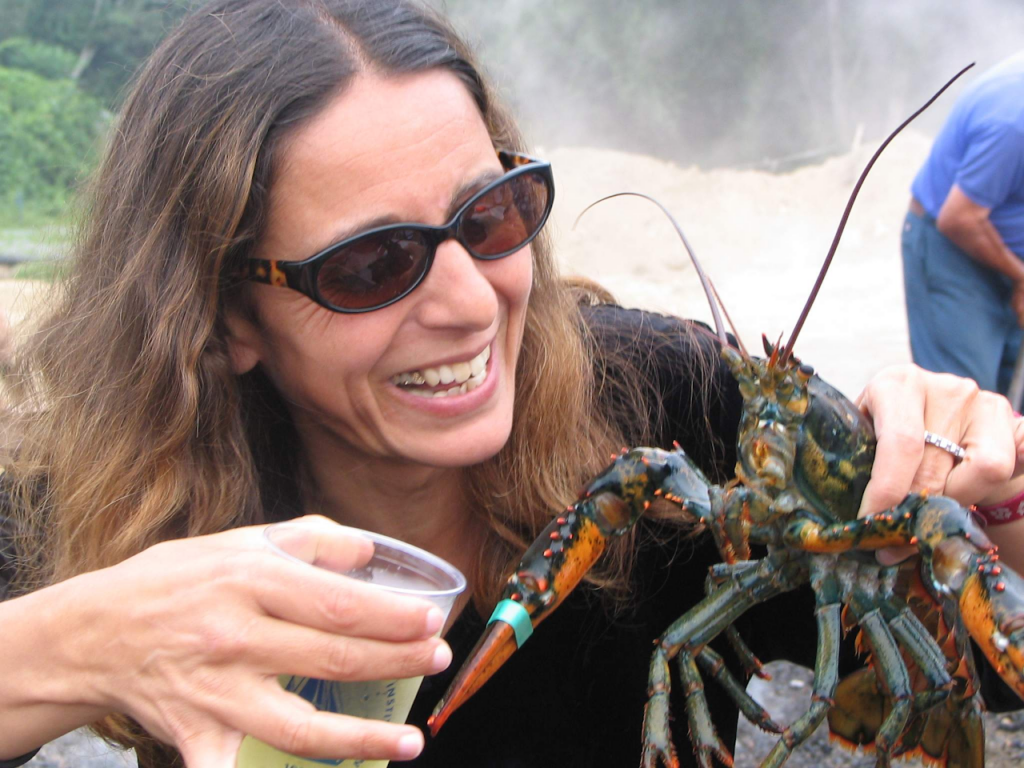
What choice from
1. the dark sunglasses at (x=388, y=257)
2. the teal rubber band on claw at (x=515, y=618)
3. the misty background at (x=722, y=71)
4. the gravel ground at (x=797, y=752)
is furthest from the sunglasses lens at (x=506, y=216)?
the misty background at (x=722, y=71)

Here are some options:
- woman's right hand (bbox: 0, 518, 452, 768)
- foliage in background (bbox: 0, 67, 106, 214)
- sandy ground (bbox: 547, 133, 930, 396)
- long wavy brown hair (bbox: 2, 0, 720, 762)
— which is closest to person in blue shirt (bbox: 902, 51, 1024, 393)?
long wavy brown hair (bbox: 2, 0, 720, 762)

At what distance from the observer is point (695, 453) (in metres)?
2.12

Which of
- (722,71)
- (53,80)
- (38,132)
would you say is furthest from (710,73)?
(38,132)

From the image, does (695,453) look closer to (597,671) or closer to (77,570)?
(597,671)

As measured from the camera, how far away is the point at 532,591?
1346 mm

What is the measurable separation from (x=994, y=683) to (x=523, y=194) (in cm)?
121

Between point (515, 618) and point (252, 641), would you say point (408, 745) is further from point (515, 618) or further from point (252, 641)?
point (515, 618)

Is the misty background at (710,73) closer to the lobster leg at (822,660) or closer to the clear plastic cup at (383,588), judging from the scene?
the lobster leg at (822,660)

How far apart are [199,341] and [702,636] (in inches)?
38.3

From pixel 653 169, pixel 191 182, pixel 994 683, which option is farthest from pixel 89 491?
pixel 653 169

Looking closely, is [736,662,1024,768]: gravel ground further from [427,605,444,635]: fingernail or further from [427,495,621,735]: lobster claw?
[427,605,444,635]: fingernail

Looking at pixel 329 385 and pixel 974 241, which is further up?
pixel 329 385

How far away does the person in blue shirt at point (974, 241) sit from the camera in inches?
164

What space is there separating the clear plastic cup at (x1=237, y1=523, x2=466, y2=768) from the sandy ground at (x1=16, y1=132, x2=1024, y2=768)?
952cm
